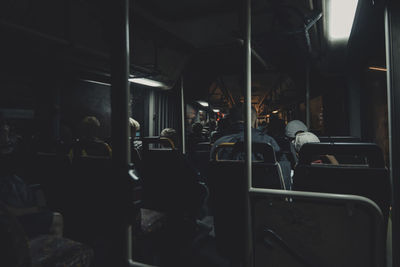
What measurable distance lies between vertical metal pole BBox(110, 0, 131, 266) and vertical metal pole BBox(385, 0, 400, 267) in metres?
1.27

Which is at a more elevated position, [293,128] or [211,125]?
[211,125]

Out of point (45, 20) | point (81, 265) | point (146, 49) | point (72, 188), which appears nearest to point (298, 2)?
point (146, 49)

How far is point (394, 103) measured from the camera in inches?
51.1

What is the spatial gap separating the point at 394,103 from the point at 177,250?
2.28 m

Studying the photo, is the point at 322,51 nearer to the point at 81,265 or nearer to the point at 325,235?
the point at 325,235

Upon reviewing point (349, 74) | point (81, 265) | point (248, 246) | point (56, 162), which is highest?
point (349, 74)

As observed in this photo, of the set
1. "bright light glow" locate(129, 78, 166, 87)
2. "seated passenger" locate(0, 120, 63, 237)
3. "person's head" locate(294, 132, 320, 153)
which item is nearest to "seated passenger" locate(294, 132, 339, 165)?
"person's head" locate(294, 132, 320, 153)

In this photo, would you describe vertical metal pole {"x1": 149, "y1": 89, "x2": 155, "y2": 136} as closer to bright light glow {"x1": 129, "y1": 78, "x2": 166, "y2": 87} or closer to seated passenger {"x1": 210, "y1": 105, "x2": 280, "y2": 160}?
bright light glow {"x1": 129, "y1": 78, "x2": 166, "y2": 87}

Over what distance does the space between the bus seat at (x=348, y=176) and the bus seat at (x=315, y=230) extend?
38 cm

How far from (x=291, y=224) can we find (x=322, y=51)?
4118 mm

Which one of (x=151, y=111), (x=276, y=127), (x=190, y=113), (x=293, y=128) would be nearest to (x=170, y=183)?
(x=276, y=127)

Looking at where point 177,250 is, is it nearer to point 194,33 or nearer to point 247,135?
point 247,135

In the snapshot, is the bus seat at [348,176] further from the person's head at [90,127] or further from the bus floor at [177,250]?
the person's head at [90,127]

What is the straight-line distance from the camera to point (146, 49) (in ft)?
17.9
